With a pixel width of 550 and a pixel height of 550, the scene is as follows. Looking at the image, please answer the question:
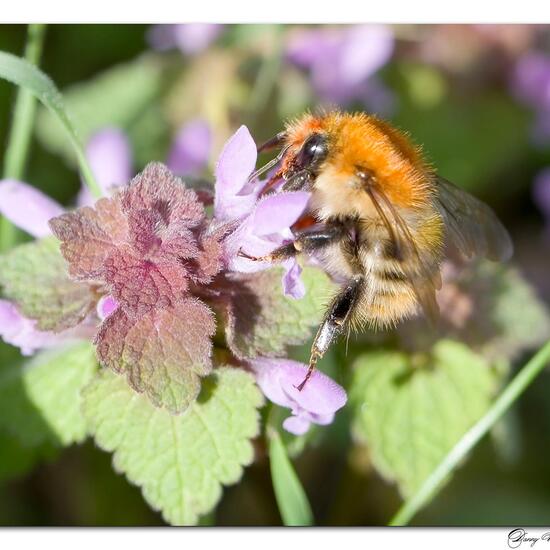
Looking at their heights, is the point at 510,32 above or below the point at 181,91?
above

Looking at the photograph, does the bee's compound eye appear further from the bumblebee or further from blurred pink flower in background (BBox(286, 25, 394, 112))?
blurred pink flower in background (BBox(286, 25, 394, 112))

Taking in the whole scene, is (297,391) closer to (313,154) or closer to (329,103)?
(313,154)

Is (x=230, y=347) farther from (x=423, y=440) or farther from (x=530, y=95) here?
(x=530, y=95)

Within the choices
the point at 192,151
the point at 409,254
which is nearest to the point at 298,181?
the point at 409,254

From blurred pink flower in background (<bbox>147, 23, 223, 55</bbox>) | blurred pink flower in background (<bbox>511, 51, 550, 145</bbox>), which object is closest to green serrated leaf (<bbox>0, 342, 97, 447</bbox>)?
blurred pink flower in background (<bbox>147, 23, 223, 55</bbox>)
